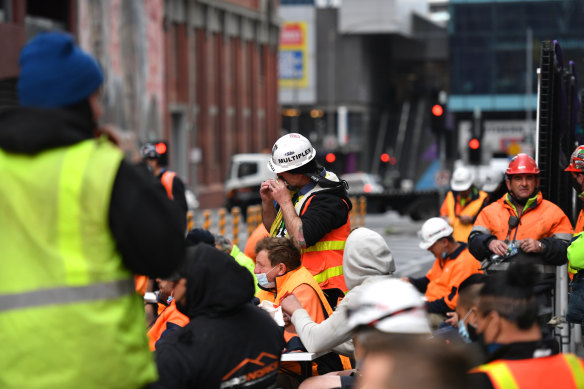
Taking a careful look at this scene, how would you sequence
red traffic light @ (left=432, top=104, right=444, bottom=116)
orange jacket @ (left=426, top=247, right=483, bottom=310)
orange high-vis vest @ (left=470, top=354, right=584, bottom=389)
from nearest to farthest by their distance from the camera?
orange high-vis vest @ (left=470, top=354, right=584, bottom=389) → orange jacket @ (left=426, top=247, right=483, bottom=310) → red traffic light @ (left=432, top=104, right=444, bottom=116)

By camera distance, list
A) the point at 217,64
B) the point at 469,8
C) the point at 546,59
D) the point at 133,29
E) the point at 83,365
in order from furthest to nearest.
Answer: the point at 469,8 < the point at 217,64 < the point at 133,29 < the point at 546,59 < the point at 83,365

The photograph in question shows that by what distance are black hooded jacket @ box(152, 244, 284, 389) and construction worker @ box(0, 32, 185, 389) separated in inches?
41.3

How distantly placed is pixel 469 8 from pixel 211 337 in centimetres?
7729

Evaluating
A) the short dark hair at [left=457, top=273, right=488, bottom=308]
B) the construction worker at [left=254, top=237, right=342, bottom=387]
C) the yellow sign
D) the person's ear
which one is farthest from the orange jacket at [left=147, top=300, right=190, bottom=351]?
the yellow sign

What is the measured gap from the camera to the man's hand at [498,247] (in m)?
7.99

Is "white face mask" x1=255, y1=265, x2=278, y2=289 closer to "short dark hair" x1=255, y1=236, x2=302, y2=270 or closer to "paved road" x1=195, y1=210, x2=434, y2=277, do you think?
"short dark hair" x1=255, y1=236, x2=302, y2=270

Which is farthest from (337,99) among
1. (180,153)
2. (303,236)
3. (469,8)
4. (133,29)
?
(303,236)

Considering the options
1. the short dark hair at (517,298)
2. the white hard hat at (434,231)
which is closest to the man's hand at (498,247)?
the white hard hat at (434,231)

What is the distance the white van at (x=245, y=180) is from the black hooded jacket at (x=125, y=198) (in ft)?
116

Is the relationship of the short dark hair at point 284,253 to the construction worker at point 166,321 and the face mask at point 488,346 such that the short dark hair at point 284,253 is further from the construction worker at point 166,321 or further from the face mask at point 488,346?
the face mask at point 488,346

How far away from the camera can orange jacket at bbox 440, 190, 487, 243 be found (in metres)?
12.8

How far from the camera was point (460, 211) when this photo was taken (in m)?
13.9

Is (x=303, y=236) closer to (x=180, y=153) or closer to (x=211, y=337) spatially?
(x=211, y=337)

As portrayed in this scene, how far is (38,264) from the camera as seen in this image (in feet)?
10.4
